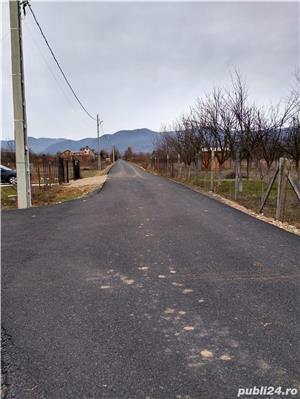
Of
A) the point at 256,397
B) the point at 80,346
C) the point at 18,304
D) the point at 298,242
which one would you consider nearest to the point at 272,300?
the point at 256,397

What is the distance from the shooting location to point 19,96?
11703mm

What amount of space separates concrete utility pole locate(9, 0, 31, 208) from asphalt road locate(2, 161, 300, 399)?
197 inches

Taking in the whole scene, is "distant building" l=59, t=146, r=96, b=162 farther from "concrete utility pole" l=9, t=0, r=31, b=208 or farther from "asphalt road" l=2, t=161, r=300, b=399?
"asphalt road" l=2, t=161, r=300, b=399

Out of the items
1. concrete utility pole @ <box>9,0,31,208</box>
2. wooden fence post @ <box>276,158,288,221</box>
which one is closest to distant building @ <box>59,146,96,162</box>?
concrete utility pole @ <box>9,0,31,208</box>

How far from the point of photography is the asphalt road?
261cm

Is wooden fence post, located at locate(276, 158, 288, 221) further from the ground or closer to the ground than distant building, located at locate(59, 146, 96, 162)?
closer to the ground

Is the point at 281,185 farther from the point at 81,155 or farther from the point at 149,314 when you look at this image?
the point at 81,155

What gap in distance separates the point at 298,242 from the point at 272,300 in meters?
3.05

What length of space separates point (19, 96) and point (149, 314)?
9.94 metres

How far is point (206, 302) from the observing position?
394 centimetres

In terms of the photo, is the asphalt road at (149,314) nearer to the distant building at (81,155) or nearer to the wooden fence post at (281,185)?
the wooden fence post at (281,185)

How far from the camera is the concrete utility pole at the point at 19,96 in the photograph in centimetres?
1165

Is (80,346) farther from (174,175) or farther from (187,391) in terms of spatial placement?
(174,175)

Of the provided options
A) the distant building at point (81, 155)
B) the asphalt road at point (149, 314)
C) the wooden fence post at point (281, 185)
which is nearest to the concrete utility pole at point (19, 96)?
the asphalt road at point (149, 314)
